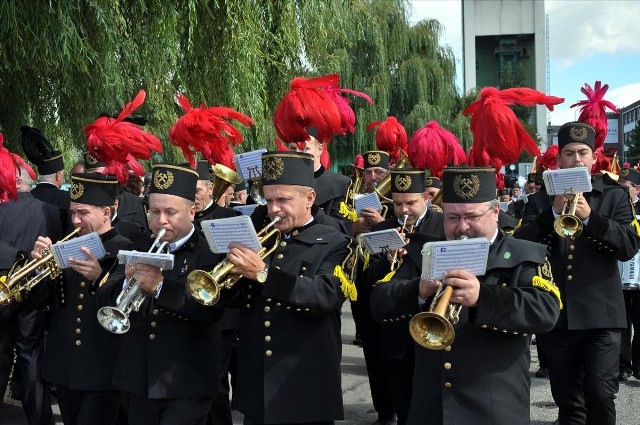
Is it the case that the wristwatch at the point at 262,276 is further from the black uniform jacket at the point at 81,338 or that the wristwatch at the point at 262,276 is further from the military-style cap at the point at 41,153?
the military-style cap at the point at 41,153

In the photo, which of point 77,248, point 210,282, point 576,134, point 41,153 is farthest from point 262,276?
point 41,153

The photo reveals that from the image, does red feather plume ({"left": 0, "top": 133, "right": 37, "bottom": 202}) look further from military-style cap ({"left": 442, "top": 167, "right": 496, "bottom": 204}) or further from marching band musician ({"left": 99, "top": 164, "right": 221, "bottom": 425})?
military-style cap ({"left": 442, "top": 167, "right": 496, "bottom": 204})

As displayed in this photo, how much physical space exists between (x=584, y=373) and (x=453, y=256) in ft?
9.16

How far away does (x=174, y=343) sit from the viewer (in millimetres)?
4781

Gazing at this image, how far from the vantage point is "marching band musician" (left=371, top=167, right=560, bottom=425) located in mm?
3764

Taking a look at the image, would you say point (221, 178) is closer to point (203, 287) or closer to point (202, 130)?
point (202, 130)

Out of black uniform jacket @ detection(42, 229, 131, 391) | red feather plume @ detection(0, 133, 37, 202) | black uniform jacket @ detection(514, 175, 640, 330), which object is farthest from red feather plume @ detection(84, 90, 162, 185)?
black uniform jacket @ detection(514, 175, 640, 330)

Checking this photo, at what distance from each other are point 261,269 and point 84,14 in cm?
635

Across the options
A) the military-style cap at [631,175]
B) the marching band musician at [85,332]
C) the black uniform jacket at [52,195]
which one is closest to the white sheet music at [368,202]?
the marching band musician at [85,332]

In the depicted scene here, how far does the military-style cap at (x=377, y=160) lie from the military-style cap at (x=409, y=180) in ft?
7.04

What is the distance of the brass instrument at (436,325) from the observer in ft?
11.2

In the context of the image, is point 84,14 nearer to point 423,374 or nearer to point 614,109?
point 614,109

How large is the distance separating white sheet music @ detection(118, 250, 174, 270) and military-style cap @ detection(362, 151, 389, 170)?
4554 millimetres

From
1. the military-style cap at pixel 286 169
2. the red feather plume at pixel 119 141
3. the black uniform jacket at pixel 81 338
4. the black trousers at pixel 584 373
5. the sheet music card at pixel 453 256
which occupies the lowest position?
the black trousers at pixel 584 373
